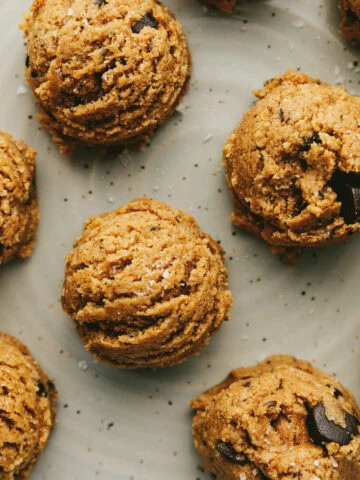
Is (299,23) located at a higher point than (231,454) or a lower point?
higher

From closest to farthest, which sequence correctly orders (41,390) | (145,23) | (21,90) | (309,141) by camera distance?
(309,141) → (145,23) → (41,390) → (21,90)

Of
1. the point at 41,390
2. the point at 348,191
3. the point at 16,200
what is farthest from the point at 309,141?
the point at 41,390

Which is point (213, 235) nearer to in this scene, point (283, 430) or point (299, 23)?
point (283, 430)

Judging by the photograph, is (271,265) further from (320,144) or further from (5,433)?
(5,433)

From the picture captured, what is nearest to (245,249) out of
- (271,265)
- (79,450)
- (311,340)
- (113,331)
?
(271,265)

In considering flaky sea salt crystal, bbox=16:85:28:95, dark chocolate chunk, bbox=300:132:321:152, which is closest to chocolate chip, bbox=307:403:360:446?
dark chocolate chunk, bbox=300:132:321:152

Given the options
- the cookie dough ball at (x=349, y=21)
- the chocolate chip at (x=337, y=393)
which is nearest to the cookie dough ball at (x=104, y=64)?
the cookie dough ball at (x=349, y=21)

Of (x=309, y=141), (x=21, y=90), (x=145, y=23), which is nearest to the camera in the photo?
(x=309, y=141)
